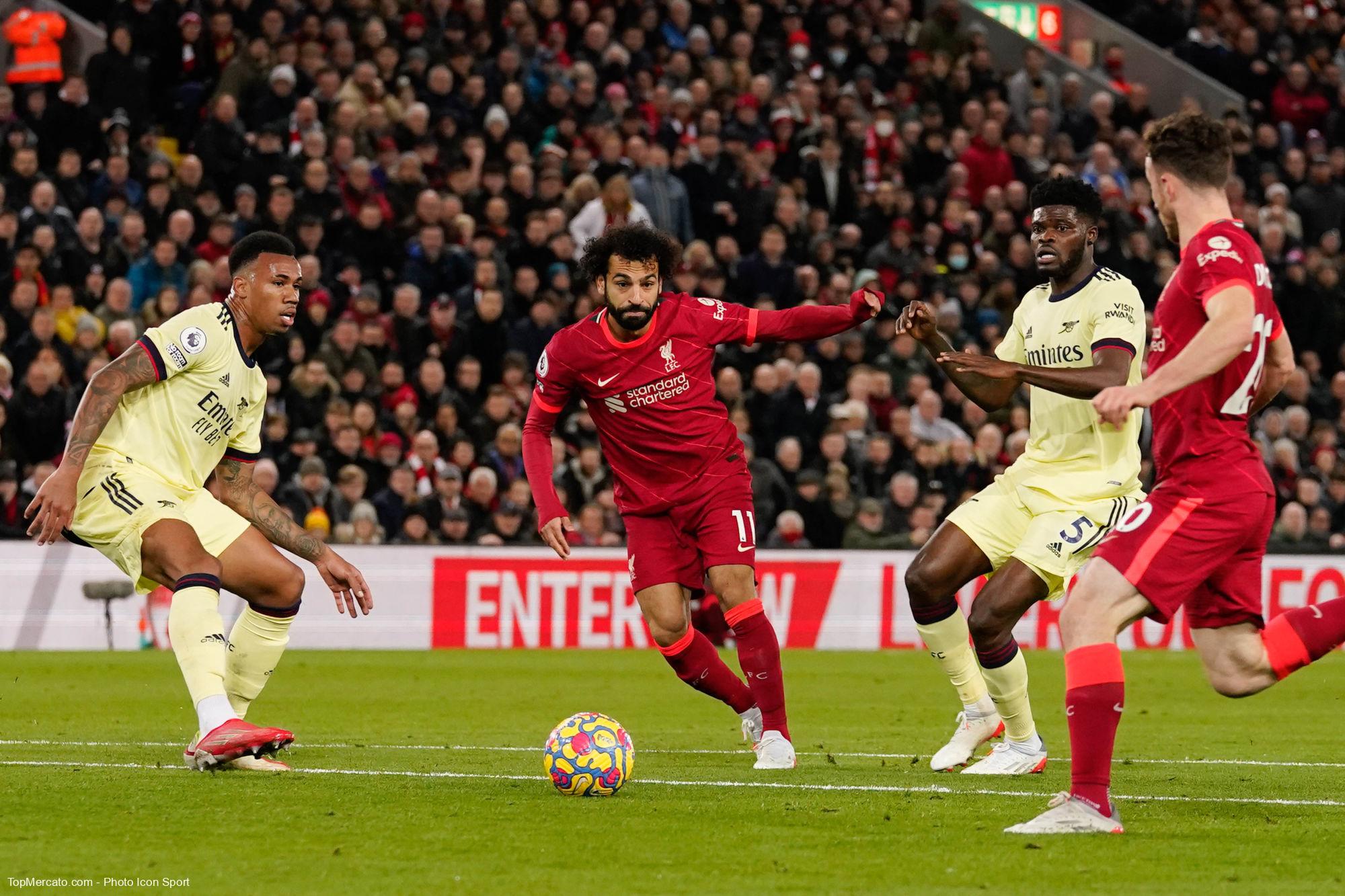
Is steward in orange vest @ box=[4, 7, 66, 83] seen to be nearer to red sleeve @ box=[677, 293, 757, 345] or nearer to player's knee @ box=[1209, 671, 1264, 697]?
red sleeve @ box=[677, 293, 757, 345]

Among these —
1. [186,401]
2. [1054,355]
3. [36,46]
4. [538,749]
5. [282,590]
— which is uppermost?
[36,46]

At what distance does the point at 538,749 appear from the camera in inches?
401

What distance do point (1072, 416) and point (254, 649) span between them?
13.9 feet

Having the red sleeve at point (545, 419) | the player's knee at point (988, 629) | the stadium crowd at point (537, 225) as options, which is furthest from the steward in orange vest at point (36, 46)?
the player's knee at point (988, 629)

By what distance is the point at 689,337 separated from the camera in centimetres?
994

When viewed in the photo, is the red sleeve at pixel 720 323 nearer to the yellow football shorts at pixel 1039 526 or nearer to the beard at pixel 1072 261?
the yellow football shorts at pixel 1039 526

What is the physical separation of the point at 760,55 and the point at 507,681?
488 inches

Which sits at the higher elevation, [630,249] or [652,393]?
[630,249]

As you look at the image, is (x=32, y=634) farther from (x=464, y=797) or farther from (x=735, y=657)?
(x=464, y=797)

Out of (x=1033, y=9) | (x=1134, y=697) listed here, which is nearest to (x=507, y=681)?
(x=1134, y=697)

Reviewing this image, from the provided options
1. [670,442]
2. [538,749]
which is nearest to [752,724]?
[538,749]

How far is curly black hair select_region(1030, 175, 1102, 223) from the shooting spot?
927 centimetres

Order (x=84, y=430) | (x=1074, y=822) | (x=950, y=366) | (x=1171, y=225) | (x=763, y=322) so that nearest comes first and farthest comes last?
(x=1074, y=822) → (x=1171, y=225) → (x=950, y=366) → (x=84, y=430) → (x=763, y=322)

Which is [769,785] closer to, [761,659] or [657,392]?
[761,659]
